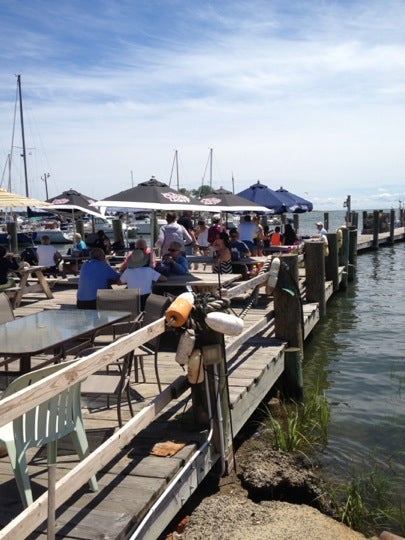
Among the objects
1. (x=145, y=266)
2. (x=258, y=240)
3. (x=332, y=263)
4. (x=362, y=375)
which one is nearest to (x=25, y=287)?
(x=145, y=266)

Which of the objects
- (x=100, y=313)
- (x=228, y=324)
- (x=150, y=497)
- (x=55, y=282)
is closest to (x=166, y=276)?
(x=100, y=313)

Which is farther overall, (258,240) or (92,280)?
(258,240)

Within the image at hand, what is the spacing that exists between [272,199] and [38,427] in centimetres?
1435

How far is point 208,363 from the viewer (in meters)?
4.70

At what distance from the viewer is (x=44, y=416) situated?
343cm

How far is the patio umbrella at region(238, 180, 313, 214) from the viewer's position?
55.7ft

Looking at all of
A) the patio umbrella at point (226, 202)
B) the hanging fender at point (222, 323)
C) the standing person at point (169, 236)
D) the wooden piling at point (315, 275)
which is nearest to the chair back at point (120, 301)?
the hanging fender at point (222, 323)

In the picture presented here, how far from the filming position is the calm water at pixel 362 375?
22.1 feet

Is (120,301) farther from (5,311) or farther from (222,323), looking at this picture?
(222,323)

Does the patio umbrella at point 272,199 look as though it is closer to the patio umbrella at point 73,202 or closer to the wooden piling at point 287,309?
the patio umbrella at point 73,202

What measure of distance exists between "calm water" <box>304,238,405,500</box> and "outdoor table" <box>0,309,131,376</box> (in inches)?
114

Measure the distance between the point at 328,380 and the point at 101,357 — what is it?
6.88 m

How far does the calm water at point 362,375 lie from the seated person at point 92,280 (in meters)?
3.21

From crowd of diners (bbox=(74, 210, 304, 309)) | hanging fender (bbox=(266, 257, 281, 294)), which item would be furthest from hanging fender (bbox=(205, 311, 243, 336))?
hanging fender (bbox=(266, 257, 281, 294))
